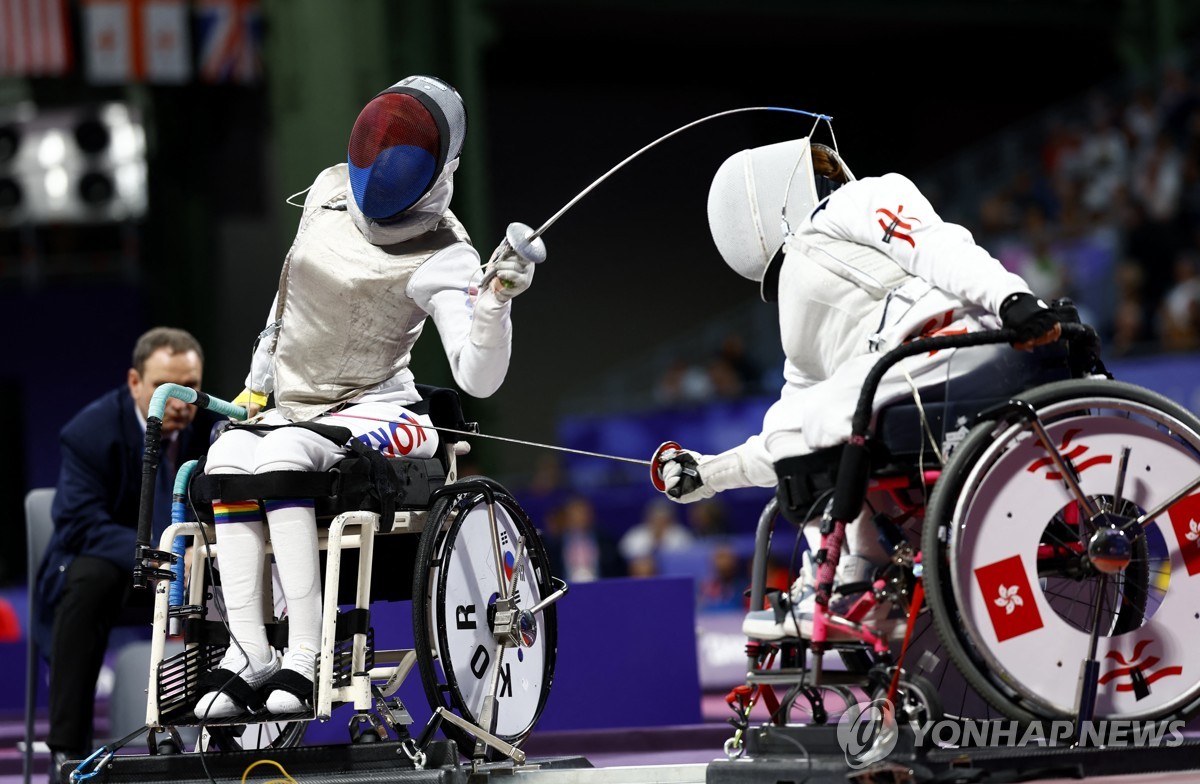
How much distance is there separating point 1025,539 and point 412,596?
1.25m

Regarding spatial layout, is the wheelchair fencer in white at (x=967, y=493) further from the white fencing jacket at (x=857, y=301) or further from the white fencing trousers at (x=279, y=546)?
the white fencing trousers at (x=279, y=546)

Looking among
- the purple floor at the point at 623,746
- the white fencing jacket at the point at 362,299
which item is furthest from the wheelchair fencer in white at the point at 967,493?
the purple floor at the point at 623,746

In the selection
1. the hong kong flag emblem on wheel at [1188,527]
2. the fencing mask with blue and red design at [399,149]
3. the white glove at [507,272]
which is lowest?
the hong kong flag emblem on wheel at [1188,527]

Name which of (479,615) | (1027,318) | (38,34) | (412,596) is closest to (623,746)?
(479,615)

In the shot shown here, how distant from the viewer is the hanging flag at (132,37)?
1213 centimetres

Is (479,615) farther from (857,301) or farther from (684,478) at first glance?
(857,301)

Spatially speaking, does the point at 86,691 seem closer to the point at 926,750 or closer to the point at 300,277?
the point at 300,277

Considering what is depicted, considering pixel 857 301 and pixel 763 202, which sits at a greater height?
pixel 763 202

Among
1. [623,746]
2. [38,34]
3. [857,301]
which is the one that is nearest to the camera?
[857,301]

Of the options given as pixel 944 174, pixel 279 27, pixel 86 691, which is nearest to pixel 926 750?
pixel 86 691

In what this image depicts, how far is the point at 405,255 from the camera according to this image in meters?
3.67

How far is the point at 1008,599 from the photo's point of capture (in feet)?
9.05

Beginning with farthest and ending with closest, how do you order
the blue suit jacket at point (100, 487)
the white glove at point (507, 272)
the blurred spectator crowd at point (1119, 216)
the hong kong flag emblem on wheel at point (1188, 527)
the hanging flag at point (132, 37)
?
the hanging flag at point (132, 37) → the blurred spectator crowd at point (1119, 216) → the blue suit jacket at point (100, 487) → the white glove at point (507, 272) → the hong kong flag emblem on wheel at point (1188, 527)
